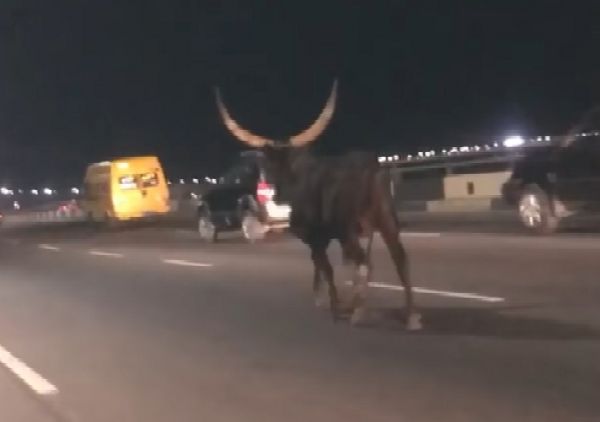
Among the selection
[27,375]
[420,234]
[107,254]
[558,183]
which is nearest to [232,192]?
[107,254]

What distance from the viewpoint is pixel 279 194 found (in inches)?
550

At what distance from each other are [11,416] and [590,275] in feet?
26.9

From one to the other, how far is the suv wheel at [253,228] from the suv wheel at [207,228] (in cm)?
195

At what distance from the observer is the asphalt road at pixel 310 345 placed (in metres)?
9.60

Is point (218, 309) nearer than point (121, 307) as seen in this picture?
Yes

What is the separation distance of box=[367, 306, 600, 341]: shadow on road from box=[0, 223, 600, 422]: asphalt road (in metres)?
0.03

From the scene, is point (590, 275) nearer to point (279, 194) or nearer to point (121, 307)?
point (279, 194)

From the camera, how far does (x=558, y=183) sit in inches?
889

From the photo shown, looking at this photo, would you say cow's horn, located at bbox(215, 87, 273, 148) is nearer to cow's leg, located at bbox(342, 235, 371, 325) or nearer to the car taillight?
cow's leg, located at bbox(342, 235, 371, 325)

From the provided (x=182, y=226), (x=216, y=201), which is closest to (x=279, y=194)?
(x=216, y=201)

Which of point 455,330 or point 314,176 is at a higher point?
point 314,176

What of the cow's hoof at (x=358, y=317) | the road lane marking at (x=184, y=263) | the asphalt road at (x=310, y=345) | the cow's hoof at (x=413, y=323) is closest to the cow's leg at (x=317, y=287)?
the asphalt road at (x=310, y=345)

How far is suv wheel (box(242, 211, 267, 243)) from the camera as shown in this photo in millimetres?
29188

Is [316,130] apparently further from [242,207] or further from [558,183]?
[242,207]
